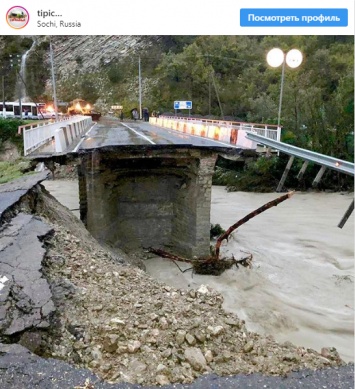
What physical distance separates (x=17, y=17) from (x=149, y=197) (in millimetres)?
9905

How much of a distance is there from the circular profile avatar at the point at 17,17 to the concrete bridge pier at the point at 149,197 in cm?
733

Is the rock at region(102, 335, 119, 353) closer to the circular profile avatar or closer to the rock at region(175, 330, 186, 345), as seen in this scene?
A: the rock at region(175, 330, 186, 345)

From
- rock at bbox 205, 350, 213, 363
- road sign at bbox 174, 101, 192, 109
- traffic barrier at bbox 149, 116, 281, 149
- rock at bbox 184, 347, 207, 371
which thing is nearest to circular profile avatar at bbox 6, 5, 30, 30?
rock at bbox 184, 347, 207, 371

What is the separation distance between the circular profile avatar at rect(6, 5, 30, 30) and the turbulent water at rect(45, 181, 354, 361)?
7.49 meters

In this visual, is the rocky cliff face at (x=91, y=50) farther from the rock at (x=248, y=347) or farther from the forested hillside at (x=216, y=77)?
the rock at (x=248, y=347)

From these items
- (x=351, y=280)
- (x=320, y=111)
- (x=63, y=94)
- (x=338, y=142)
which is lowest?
(x=351, y=280)

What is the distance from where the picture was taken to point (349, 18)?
12.8ft

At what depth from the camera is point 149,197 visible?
46.2 feet

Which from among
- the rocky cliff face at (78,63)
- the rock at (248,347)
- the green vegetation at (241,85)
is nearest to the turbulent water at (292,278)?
the rock at (248,347)

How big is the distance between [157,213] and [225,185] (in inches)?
728

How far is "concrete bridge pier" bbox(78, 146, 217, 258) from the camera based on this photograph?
1253 centimetres

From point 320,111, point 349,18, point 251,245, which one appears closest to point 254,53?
point 320,111

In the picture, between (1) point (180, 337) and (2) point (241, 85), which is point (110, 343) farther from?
(2) point (241, 85)

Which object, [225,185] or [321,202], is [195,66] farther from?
[321,202]
